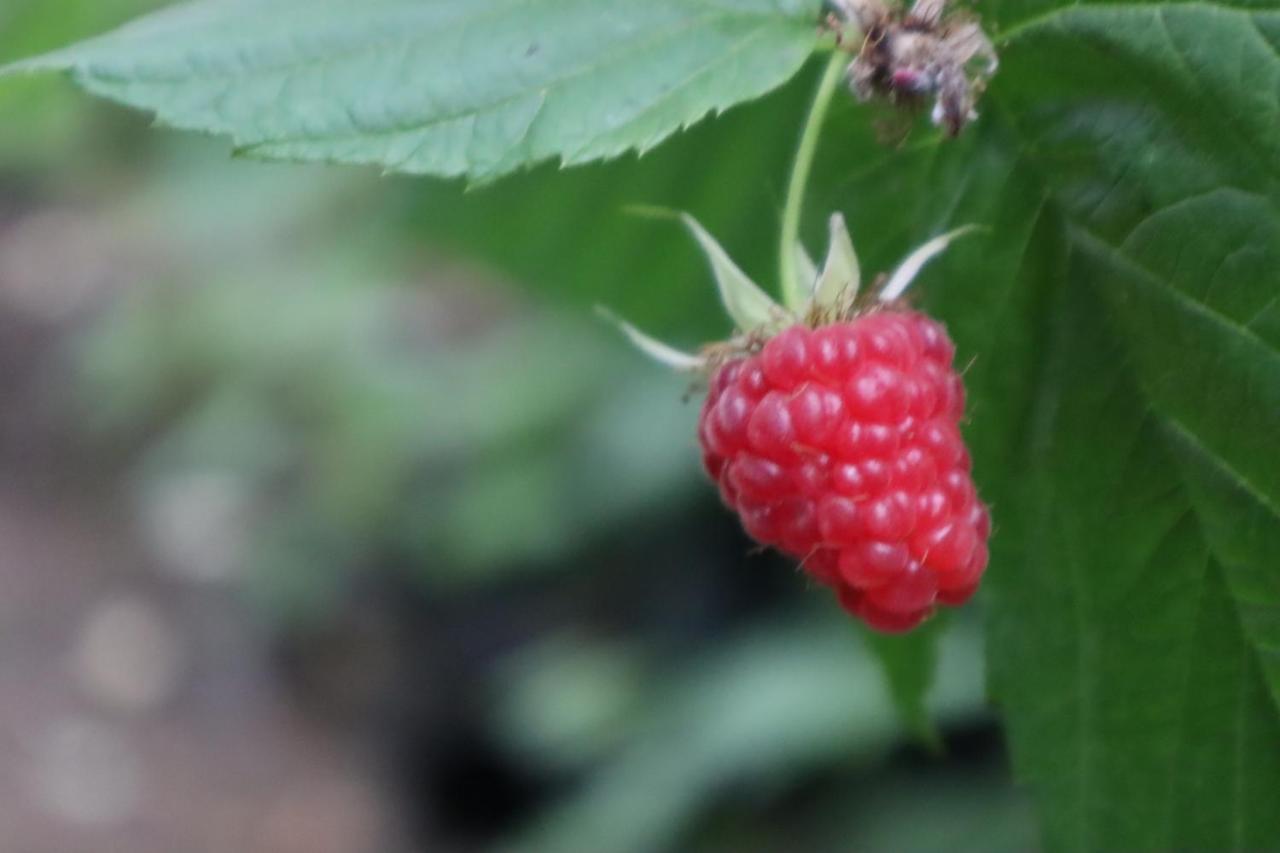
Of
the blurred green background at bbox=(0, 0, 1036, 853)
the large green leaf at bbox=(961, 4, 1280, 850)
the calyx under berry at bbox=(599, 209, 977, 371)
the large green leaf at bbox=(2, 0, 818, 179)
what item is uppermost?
the large green leaf at bbox=(2, 0, 818, 179)

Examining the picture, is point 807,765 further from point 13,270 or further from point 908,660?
point 13,270

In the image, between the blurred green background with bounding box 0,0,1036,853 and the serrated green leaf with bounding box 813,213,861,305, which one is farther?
the blurred green background with bounding box 0,0,1036,853

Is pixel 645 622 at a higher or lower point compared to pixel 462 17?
lower

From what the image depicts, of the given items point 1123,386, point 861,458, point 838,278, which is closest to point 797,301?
point 838,278

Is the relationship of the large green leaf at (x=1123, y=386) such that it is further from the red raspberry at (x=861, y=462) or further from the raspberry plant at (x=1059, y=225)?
the red raspberry at (x=861, y=462)

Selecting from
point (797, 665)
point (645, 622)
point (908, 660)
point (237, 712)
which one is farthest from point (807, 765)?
point (237, 712)

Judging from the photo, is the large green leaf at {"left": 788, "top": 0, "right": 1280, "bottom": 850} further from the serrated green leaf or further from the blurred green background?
the blurred green background

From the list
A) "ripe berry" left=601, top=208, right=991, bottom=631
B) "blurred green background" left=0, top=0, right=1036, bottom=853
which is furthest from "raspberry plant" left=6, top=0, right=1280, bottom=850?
→ "blurred green background" left=0, top=0, right=1036, bottom=853

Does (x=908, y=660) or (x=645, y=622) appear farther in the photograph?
(x=645, y=622)
